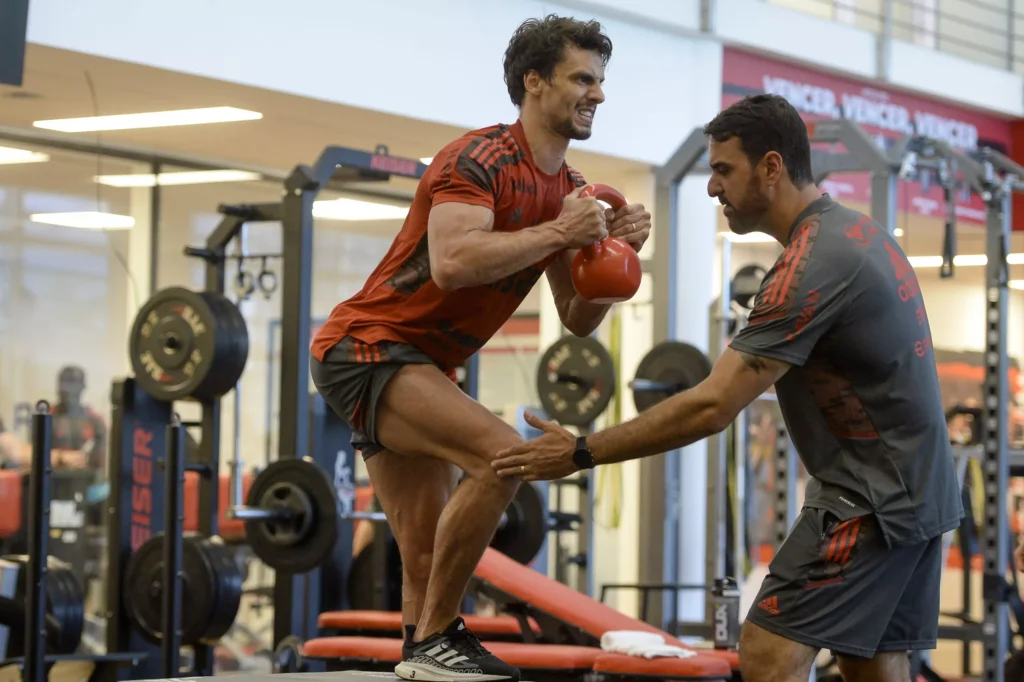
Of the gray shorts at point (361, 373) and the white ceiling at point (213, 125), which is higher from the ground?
the white ceiling at point (213, 125)

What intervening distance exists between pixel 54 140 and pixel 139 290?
37.3 inches

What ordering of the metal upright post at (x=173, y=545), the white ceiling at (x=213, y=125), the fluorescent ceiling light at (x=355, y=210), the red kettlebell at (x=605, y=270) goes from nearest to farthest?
1. the red kettlebell at (x=605, y=270)
2. the metal upright post at (x=173, y=545)
3. the white ceiling at (x=213, y=125)
4. the fluorescent ceiling light at (x=355, y=210)

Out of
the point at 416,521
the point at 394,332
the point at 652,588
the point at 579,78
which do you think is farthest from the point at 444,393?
the point at 652,588

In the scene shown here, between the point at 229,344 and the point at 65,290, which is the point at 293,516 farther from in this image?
the point at 65,290

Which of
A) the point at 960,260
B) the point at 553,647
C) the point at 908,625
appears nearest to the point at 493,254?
the point at 908,625

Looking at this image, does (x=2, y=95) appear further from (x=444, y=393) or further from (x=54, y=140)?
(x=444, y=393)

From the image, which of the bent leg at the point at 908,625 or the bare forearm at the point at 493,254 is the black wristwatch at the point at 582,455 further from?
the bent leg at the point at 908,625

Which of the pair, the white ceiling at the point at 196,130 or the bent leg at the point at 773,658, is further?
the white ceiling at the point at 196,130

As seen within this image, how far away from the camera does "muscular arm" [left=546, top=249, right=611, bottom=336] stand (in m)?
2.98

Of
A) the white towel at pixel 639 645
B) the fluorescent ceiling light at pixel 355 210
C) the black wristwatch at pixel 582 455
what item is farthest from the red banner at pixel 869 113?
the black wristwatch at pixel 582 455

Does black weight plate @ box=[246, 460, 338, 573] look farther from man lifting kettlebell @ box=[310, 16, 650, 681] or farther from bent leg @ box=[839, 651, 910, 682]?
bent leg @ box=[839, 651, 910, 682]

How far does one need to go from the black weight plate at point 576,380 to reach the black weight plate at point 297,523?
5.87 feet

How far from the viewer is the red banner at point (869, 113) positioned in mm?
8281

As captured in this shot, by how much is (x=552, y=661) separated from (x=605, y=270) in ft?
7.68
